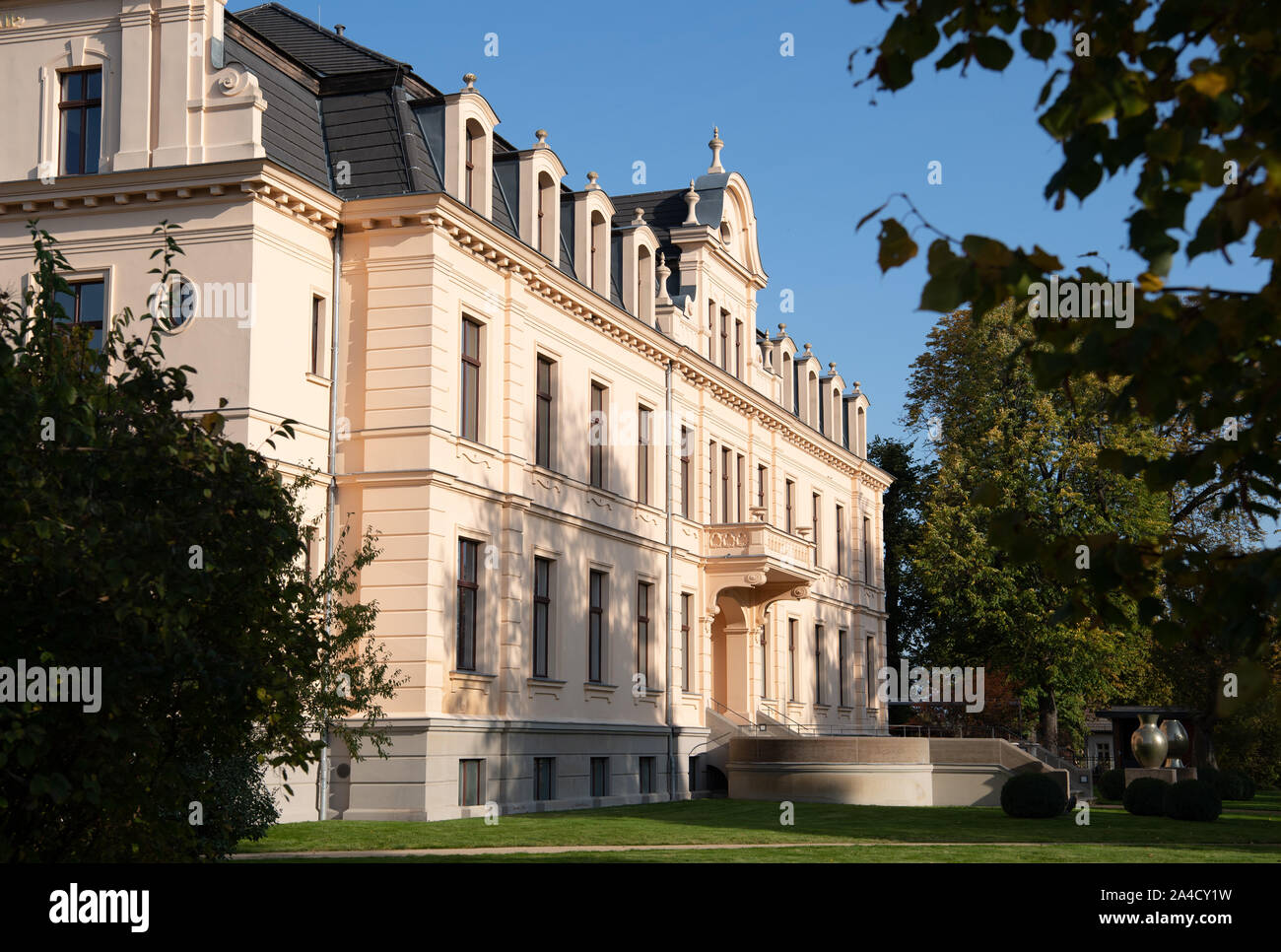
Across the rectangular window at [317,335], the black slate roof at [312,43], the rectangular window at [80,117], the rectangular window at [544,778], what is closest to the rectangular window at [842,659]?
the rectangular window at [544,778]

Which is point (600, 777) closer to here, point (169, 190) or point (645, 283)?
point (645, 283)

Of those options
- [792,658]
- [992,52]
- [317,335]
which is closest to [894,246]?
[992,52]

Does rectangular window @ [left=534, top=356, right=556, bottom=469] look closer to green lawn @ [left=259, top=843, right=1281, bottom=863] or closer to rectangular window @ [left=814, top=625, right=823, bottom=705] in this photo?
green lawn @ [left=259, top=843, right=1281, bottom=863]

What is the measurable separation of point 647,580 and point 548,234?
896cm

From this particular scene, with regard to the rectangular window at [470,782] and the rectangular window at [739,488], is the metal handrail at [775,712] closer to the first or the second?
the rectangular window at [739,488]

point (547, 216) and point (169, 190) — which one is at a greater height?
point (547, 216)

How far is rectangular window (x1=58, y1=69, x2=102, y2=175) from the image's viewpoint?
961 inches

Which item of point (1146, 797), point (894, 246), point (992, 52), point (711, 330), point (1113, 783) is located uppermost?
point (711, 330)

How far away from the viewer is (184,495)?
29.0 feet

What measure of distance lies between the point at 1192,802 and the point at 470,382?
15.6 meters

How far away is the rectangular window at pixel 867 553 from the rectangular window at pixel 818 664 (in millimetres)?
6194

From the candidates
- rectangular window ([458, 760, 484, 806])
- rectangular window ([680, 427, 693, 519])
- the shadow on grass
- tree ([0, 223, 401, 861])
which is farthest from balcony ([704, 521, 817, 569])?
tree ([0, 223, 401, 861])

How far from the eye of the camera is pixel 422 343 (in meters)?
25.1
